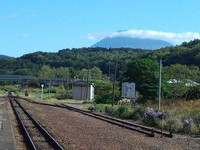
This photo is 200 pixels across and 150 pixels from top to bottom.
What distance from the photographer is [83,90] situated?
254 feet

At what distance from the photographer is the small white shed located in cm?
7600

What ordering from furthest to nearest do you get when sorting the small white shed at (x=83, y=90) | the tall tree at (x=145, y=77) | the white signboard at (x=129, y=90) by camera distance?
1. the small white shed at (x=83, y=90)
2. the tall tree at (x=145, y=77)
3. the white signboard at (x=129, y=90)

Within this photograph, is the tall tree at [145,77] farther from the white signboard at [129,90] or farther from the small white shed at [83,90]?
the small white shed at [83,90]

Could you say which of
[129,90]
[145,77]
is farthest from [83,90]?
[129,90]

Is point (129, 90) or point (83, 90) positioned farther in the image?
point (83, 90)

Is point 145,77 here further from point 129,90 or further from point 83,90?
point 83,90

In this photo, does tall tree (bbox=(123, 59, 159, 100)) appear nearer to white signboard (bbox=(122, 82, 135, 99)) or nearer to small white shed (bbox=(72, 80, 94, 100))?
white signboard (bbox=(122, 82, 135, 99))

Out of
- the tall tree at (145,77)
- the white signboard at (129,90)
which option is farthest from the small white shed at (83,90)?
the white signboard at (129,90)

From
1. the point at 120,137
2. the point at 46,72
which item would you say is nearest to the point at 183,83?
the point at 120,137

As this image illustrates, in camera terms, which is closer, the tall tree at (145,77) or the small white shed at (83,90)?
the tall tree at (145,77)

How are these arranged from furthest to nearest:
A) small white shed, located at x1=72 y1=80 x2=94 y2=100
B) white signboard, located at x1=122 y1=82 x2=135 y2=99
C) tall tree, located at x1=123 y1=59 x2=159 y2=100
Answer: small white shed, located at x1=72 y1=80 x2=94 y2=100 → tall tree, located at x1=123 y1=59 x2=159 y2=100 → white signboard, located at x1=122 y1=82 x2=135 y2=99

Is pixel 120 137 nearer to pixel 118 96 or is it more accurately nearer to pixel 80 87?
pixel 118 96

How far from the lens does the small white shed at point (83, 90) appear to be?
76000 mm

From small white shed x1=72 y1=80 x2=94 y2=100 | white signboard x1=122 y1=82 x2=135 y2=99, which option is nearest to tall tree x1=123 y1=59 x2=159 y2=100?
white signboard x1=122 y1=82 x2=135 y2=99
